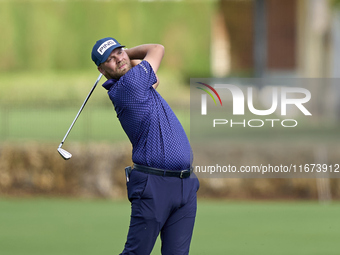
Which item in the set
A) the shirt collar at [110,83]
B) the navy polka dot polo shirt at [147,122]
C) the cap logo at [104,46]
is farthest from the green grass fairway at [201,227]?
the cap logo at [104,46]

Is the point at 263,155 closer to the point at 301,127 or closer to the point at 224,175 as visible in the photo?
the point at 224,175

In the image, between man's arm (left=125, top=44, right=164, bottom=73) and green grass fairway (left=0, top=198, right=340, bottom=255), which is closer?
man's arm (left=125, top=44, right=164, bottom=73)

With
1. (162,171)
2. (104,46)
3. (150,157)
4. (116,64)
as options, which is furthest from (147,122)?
(104,46)

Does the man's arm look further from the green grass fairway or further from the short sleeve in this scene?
the green grass fairway

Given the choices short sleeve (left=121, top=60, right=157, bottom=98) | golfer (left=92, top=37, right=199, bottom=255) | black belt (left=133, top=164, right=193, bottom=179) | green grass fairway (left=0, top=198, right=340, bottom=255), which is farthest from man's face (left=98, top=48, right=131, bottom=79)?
green grass fairway (left=0, top=198, right=340, bottom=255)

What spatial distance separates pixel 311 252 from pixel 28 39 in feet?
77.0

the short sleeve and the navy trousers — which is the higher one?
the short sleeve

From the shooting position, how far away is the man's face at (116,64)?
5238mm

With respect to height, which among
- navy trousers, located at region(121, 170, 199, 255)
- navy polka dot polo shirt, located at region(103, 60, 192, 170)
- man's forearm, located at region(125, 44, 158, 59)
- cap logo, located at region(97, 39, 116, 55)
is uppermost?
man's forearm, located at region(125, 44, 158, 59)

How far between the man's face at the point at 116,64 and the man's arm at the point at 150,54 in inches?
6.6

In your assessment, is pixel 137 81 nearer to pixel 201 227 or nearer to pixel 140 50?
pixel 140 50

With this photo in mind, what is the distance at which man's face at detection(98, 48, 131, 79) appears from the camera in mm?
5238

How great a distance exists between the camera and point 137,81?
515 centimetres

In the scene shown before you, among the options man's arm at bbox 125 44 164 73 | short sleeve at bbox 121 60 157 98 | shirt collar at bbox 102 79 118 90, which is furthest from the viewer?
man's arm at bbox 125 44 164 73
